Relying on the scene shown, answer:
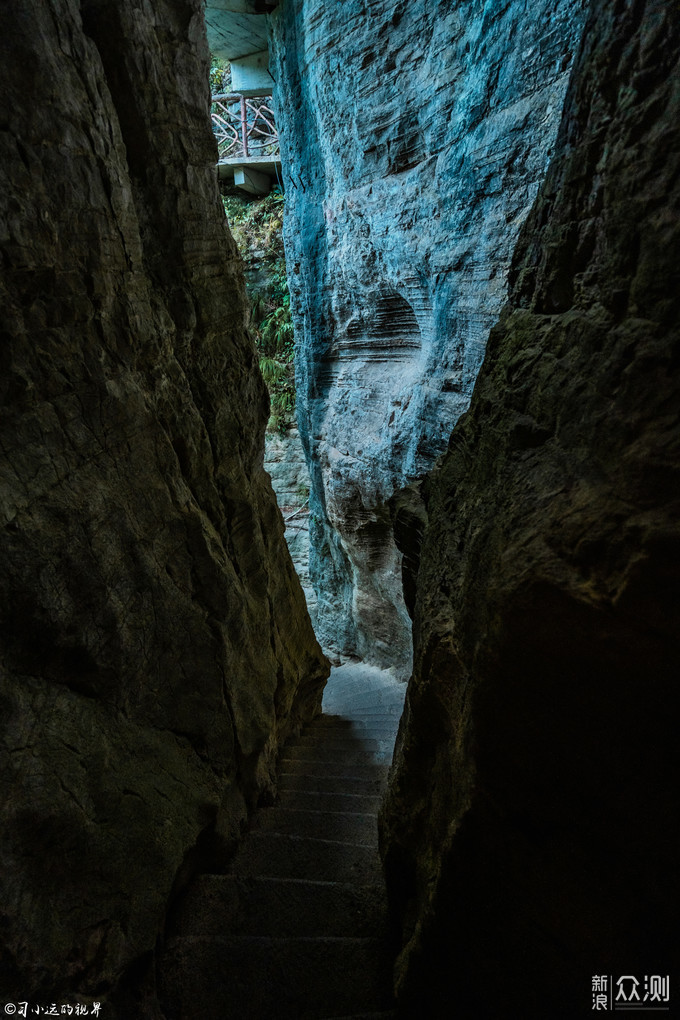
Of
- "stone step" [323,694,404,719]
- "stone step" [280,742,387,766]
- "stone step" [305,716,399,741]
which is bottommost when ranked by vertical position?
"stone step" [323,694,404,719]

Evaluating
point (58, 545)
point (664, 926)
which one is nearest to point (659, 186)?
→ point (664, 926)

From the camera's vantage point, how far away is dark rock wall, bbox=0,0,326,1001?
2.50 m

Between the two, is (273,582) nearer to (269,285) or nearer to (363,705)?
(363,705)

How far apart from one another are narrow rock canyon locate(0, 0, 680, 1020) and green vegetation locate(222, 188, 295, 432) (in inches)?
446

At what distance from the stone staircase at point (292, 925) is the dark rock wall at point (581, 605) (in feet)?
1.93

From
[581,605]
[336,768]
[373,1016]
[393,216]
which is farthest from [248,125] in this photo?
[373,1016]

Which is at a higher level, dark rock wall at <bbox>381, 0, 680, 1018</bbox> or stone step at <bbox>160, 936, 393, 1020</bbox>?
dark rock wall at <bbox>381, 0, 680, 1018</bbox>

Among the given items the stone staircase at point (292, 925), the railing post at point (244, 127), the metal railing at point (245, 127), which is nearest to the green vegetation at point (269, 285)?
the metal railing at point (245, 127)

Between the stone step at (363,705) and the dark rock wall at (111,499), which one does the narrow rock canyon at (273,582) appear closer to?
the dark rock wall at (111,499)

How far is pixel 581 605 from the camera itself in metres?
1.74

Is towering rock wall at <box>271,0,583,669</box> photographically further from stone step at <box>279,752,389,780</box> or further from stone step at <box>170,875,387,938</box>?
stone step at <box>170,875,387,938</box>

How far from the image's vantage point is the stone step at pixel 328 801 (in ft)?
15.2

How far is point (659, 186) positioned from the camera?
1755 millimetres

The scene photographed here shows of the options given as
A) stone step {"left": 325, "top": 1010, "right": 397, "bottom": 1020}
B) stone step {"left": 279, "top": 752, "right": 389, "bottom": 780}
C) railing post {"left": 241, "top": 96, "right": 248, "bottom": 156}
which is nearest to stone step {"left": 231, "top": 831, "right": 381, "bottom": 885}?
stone step {"left": 325, "top": 1010, "right": 397, "bottom": 1020}
